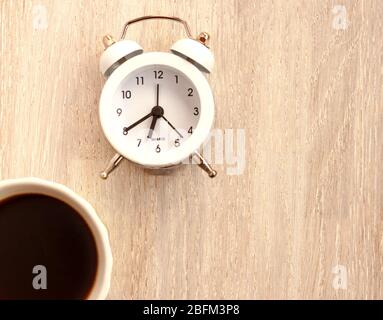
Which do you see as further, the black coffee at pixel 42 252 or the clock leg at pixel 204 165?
the clock leg at pixel 204 165

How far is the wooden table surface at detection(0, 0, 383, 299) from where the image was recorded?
1.04 m

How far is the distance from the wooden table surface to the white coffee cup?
174 millimetres

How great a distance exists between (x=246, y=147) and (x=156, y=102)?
0.15 m

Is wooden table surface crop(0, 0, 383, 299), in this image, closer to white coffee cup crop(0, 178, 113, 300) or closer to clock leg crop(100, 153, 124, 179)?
clock leg crop(100, 153, 124, 179)

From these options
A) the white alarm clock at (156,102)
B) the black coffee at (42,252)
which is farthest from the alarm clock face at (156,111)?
the black coffee at (42,252)

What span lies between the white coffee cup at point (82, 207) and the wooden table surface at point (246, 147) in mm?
174

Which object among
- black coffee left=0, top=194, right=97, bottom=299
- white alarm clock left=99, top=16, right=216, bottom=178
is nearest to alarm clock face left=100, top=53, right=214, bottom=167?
white alarm clock left=99, top=16, right=216, bottom=178

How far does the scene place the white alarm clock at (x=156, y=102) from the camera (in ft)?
3.22

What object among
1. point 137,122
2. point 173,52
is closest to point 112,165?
point 137,122

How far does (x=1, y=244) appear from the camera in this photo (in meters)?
0.92

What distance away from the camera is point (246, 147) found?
105cm

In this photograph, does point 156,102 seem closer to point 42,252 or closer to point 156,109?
point 156,109

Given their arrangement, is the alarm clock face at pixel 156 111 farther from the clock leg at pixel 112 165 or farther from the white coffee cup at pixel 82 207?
the white coffee cup at pixel 82 207

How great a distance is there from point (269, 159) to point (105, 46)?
30 cm
